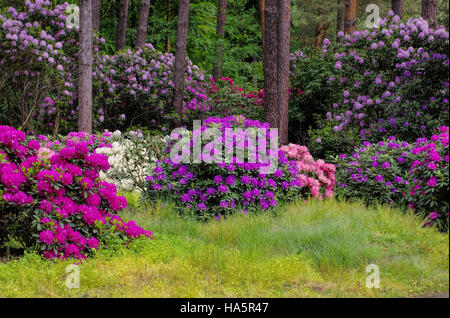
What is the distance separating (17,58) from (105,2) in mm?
11477

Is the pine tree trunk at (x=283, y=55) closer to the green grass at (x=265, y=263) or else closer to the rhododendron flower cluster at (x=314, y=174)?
the rhododendron flower cluster at (x=314, y=174)

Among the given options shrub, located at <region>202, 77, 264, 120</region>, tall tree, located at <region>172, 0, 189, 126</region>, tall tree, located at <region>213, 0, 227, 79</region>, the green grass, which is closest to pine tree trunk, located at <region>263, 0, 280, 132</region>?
shrub, located at <region>202, 77, 264, 120</region>

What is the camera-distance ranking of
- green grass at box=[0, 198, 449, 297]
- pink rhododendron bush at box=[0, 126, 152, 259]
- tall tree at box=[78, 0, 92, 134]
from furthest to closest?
1. tall tree at box=[78, 0, 92, 134]
2. pink rhododendron bush at box=[0, 126, 152, 259]
3. green grass at box=[0, 198, 449, 297]

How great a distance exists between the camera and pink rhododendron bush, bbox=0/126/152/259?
5.09 m

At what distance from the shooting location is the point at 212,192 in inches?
263

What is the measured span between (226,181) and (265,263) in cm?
206

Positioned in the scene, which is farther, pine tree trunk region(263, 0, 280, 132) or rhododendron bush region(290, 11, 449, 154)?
pine tree trunk region(263, 0, 280, 132)

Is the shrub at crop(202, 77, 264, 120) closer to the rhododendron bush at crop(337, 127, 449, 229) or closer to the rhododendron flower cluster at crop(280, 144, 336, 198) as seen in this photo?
the rhododendron flower cluster at crop(280, 144, 336, 198)

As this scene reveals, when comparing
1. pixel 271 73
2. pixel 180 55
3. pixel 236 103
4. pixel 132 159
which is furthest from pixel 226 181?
pixel 180 55

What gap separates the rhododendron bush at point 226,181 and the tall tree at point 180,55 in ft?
23.6

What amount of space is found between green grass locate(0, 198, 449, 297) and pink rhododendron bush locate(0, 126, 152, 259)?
198 millimetres

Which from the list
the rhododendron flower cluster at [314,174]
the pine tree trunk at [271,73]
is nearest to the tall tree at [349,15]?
the pine tree trunk at [271,73]

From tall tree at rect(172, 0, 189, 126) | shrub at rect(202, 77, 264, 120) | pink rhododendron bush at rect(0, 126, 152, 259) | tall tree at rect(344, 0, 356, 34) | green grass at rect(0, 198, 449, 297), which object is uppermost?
tall tree at rect(344, 0, 356, 34)
